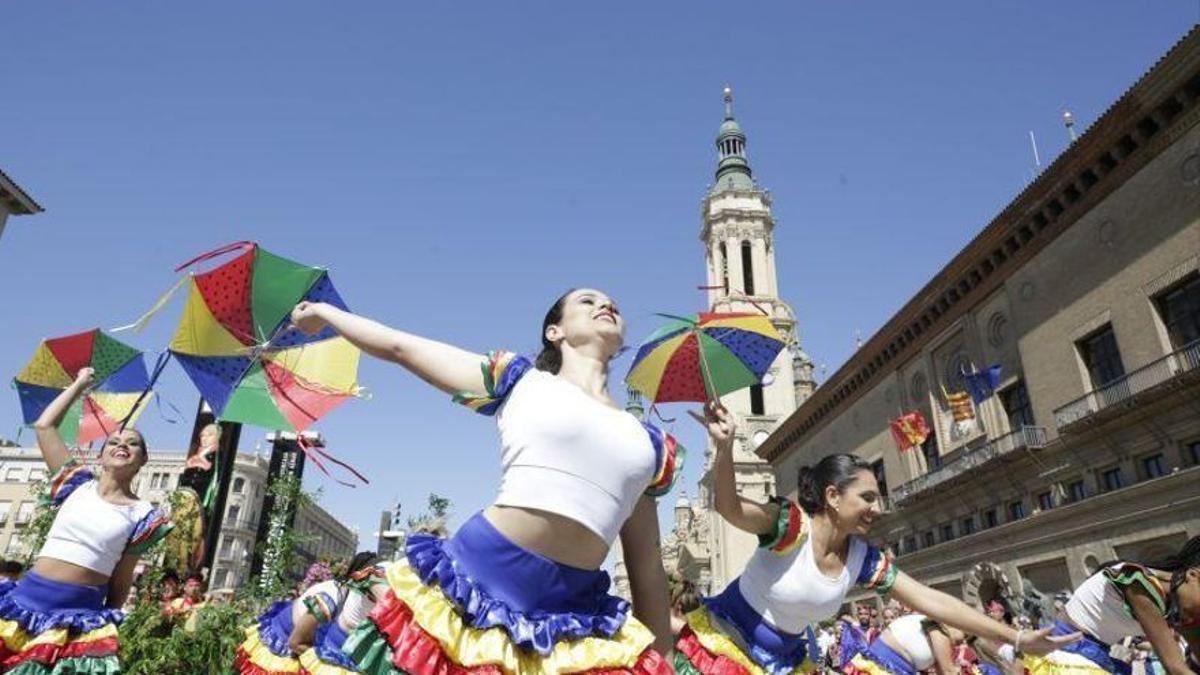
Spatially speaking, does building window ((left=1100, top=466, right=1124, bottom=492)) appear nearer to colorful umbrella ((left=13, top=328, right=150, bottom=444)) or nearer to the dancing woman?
the dancing woman

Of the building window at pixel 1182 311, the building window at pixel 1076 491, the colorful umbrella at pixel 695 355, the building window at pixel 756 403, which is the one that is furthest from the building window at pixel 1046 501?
the building window at pixel 756 403

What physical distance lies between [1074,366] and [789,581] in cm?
2307

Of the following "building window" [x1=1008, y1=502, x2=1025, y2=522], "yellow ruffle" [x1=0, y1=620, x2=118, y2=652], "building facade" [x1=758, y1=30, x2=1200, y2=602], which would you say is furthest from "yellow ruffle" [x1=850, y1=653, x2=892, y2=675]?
"building window" [x1=1008, y1=502, x2=1025, y2=522]

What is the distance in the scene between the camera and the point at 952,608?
11.2ft

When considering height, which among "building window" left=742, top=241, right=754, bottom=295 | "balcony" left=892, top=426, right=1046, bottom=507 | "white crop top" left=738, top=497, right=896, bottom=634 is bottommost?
"white crop top" left=738, top=497, right=896, bottom=634

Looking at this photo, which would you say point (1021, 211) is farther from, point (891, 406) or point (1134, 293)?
point (891, 406)

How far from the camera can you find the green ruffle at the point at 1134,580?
11.8ft

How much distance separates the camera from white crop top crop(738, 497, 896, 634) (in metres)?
3.30

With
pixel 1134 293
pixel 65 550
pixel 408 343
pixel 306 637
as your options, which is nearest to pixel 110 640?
pixel 65 550

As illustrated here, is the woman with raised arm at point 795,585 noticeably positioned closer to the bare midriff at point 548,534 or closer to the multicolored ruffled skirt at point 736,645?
the multicolored ruffled skirt at point 736,645

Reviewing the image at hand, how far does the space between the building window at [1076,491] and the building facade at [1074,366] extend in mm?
61

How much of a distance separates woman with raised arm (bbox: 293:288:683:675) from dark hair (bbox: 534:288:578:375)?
12cm

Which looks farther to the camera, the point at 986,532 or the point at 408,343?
the point at 986,532

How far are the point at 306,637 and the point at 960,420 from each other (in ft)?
88.6
